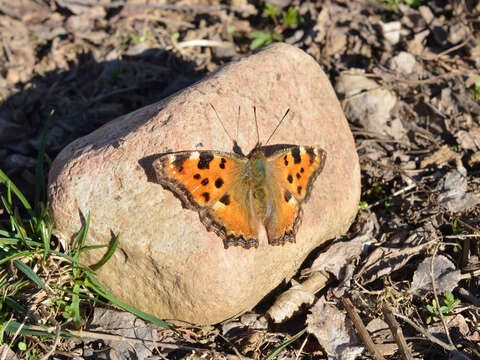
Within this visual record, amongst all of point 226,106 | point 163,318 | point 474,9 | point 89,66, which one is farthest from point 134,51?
point 474,9

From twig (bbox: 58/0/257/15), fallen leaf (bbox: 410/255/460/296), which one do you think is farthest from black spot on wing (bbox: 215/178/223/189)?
twig (bbox: 58/0/257/15)

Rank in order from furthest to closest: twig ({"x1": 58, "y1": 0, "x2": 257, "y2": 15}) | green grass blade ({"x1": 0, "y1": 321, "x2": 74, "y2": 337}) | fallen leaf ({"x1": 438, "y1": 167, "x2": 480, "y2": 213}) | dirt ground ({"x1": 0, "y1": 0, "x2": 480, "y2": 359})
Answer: twig ({"x1": 58, "y1": 0, "x2": 257, "y2": 15}), fallen leaf ({"x1": 438, "y1": 167, "x2": 480, "y2": 213}), dirt ground ({"x1": 0, "y1": 0, "x2": 480, "y2": 359}), green grass blade ({"x1": 0, "y1": 321, "x2": 74, "y2": 337})

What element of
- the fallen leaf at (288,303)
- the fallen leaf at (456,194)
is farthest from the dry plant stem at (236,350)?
the fallen leaf at (456,194)

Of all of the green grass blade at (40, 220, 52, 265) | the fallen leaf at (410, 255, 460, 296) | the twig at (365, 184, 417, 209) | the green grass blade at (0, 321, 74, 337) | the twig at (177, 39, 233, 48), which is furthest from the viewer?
the twig at (177, 39, 233, 48)

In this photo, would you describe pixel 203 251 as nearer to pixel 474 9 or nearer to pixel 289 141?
pixel 289 141

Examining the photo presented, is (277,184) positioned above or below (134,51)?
below

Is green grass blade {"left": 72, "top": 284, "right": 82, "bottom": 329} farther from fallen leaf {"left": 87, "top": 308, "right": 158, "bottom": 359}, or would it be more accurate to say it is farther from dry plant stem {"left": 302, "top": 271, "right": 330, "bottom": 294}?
dry plant stem {"left": 302, "top": 271, "right": 330, "bottom": 294}

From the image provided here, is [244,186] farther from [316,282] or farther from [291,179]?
[316,282]
